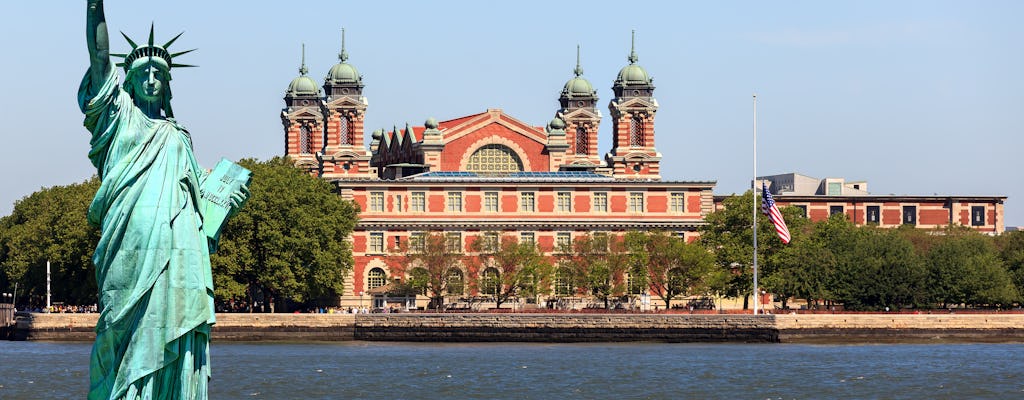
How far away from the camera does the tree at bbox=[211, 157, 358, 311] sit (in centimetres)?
8944

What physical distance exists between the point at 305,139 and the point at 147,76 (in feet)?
362

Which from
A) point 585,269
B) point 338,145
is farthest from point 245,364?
point 338,145

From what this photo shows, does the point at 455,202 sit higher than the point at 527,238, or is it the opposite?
the point at 455,202

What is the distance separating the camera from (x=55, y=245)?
9281 cm

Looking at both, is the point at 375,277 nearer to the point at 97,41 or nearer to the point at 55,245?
the point at 55,245

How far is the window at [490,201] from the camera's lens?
10669 cm

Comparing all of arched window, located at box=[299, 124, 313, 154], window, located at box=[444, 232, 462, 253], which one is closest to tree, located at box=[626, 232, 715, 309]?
window, located at box=[444, 232, 462, 253]

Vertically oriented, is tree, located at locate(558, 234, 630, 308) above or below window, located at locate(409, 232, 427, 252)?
below

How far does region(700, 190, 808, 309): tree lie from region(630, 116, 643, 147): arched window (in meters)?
22.4

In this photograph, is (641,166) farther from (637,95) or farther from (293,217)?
(293,217)

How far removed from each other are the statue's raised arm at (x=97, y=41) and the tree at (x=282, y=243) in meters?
64.4

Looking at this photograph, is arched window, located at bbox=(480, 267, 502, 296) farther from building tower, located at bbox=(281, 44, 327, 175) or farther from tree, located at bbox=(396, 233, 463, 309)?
building tower, located at bbox=(281, 44, 327, 175)

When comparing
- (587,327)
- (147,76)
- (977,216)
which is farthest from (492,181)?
(147,76)

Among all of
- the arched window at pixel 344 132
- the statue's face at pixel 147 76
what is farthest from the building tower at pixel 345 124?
the statue's face at pixel 147 76
